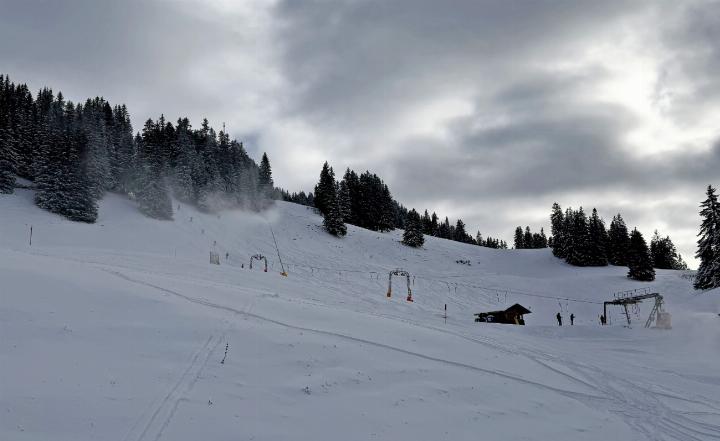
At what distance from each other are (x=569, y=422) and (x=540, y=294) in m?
54.0

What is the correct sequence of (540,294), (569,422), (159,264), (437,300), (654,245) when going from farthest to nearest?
(654,245), (540,294), (437,300), (159,264), (569,422)

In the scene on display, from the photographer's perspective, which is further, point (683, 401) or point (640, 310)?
point (640, 310)

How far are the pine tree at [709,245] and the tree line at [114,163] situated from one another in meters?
66.8

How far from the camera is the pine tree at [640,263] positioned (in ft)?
218

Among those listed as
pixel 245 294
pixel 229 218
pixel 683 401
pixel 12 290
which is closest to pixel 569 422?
pixel 683 401

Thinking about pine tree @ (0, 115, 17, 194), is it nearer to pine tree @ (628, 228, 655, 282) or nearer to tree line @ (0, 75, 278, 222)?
tree line @ (0, 75, 278, 222)

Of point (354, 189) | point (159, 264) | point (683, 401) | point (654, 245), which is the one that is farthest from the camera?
point (354, 189)

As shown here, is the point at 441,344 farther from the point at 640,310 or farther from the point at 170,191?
the point at 170,191

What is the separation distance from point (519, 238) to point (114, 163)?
11031cm

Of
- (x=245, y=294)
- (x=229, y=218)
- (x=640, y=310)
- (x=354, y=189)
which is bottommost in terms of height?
(x=640, y=310)

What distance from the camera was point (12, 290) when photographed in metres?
15.3

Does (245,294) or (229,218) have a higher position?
(229,218)

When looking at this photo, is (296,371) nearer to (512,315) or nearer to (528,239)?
(512,315)

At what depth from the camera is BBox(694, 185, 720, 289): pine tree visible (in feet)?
156
